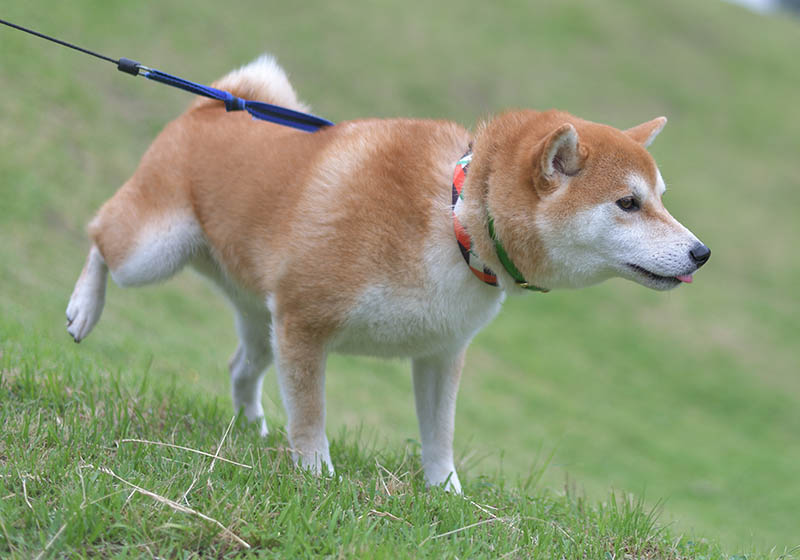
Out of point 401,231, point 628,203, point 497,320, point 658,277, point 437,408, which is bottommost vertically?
point 497,320

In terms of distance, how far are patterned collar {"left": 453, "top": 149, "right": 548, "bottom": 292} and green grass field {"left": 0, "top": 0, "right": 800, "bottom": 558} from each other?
0.92m

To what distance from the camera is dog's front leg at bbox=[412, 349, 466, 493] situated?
388cm

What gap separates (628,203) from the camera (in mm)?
3281

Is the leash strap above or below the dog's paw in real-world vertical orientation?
above

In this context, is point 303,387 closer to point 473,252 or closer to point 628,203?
point 473,252

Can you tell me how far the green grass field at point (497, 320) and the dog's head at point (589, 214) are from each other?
103 cm

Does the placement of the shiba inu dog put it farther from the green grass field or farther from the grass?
the green grass field

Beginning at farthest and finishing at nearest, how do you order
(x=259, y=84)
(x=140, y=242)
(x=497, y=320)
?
(x=497, y=320), (x=259, y=84), (x=140, y=242)

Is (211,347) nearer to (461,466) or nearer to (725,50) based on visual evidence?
(461,466)

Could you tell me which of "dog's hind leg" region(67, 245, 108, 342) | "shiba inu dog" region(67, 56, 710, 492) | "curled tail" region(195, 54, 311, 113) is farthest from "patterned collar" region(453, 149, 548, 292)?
"dog's hind leg" region(67, 245, 108, 342)

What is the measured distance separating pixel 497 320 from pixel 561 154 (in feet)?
34.2

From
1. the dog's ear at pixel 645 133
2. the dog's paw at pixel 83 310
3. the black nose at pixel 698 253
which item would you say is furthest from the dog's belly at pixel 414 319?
the dog's paw at pixel 83 310

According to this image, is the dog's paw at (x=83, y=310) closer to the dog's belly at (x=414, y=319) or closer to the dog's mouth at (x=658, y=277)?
the dog's belly at (x=414, y=319)

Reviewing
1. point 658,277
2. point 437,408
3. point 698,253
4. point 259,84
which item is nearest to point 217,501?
point 437,408
